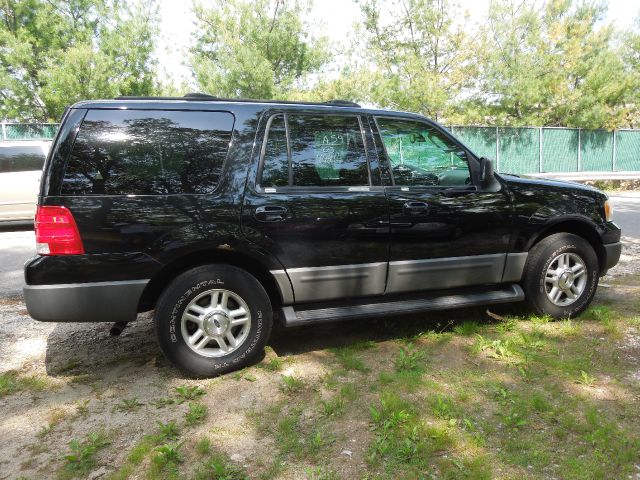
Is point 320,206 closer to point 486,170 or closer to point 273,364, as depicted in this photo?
point 273,364

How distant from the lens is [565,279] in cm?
422

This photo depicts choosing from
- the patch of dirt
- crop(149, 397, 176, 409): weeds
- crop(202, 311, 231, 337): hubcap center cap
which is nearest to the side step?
crop(202, 311, 231, 337): hubcap center cap

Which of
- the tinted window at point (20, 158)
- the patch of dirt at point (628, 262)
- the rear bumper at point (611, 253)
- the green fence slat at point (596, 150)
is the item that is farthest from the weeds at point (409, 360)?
the green fence slat at point (596, 150)

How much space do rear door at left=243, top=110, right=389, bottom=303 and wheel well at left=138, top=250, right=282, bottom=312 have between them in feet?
0.57

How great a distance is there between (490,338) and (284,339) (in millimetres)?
1708

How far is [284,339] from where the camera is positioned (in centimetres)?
409

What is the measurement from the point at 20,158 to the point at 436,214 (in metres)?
9.98

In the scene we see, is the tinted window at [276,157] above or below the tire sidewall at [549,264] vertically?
above

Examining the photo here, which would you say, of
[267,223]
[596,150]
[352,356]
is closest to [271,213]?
[267,223]

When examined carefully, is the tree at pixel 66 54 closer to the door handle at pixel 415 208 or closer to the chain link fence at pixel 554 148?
the chain link fence at pixel 554 148

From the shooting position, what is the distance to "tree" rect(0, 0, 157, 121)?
18594mm

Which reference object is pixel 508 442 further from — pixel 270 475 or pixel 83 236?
pixel 83 236

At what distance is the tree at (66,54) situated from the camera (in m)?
18.6

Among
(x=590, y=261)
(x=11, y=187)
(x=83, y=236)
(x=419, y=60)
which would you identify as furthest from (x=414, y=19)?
(x=83, y=236)
